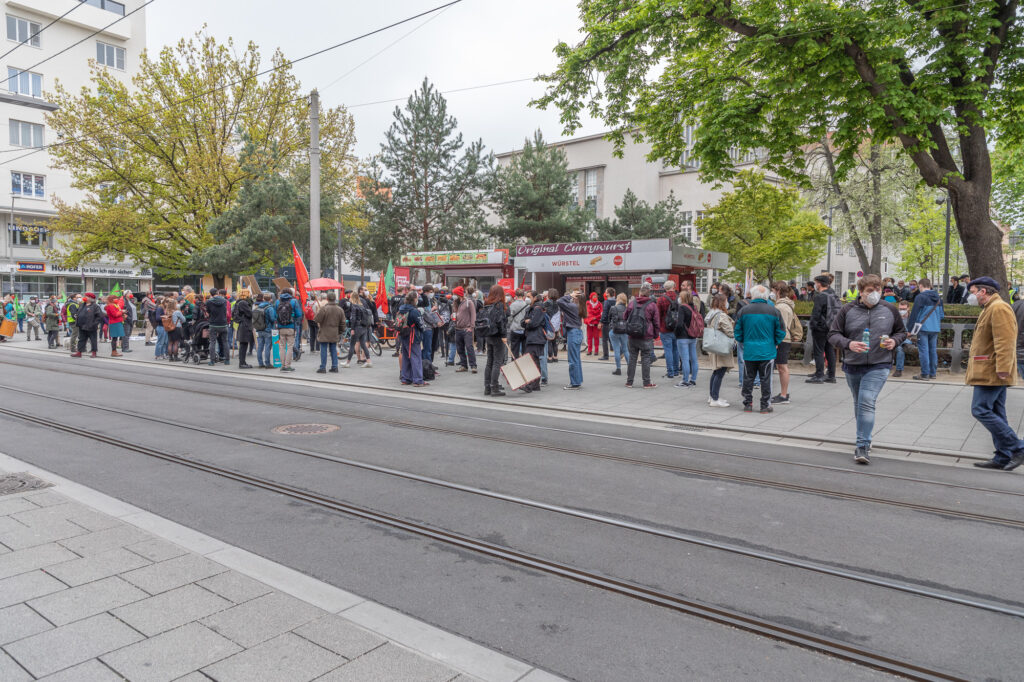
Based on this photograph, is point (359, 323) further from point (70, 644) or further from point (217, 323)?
point (70, 644)

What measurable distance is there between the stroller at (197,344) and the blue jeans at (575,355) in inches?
409

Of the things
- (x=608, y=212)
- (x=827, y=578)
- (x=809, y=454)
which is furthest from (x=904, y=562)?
(x=608, y=212)

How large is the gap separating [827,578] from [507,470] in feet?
10.1

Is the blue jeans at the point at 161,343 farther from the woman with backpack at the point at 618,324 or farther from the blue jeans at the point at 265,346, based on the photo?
the woman with backpack at the point at 618,324

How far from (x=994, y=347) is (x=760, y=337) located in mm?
3094

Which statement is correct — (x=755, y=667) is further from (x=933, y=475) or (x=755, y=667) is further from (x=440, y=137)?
(x=440, y=137)

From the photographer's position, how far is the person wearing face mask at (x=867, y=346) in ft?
21.7

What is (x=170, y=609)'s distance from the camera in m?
3.25

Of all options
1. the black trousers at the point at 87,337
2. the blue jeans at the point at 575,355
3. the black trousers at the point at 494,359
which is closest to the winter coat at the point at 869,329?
the blue jeans at the point at 575,355

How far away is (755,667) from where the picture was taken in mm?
2898

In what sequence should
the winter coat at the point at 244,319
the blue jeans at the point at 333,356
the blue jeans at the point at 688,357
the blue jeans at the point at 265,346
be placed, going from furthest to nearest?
the blue jeans at the point at 265,346
the winter coat at the point at 244,319
the blue jeans at the point at 333,356
the blue jeans at the point at 688,357

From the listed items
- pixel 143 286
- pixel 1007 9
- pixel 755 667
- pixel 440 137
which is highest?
pixel 440 137

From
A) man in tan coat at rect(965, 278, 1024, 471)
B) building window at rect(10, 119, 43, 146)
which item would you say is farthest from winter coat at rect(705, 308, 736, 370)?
building window at rect(10, 119, 43, 146)

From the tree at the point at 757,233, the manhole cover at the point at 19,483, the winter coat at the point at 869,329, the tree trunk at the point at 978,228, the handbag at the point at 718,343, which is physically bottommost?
the manhole cover at the point at 19,483
